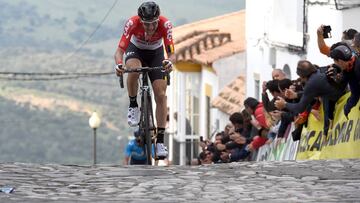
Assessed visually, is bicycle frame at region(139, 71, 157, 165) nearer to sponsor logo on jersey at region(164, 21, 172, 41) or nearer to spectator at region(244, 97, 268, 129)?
sponsor logo on jersey at region(164, 21, 172, 41)

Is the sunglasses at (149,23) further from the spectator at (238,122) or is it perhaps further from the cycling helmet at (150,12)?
the spectator at (238,122)

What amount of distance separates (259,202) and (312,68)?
6.09 metres

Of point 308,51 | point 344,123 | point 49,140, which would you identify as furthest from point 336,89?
point 49,140

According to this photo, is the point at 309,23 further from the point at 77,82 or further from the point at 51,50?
the point at 51,50

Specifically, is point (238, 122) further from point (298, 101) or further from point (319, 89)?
point (319, 89)

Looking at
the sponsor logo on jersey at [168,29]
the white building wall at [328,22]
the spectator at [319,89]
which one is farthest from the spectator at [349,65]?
the white building wall at [328,22]

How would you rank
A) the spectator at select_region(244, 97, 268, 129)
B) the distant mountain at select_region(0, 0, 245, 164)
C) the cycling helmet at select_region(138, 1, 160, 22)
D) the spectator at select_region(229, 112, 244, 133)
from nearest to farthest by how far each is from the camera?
the cycling helmet at select_region(138, 1, 160, 22) < the spectator at select_region(244, 97, 268, 129) < the spectator at select_region(229, 112, 244, 133) < the distant mountain at select_region(0, 0, 245, 164)

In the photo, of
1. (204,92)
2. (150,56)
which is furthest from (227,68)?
(150,56)

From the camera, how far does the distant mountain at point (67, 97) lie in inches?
3994

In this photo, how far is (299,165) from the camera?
15.2 metres

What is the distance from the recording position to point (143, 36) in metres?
17.4

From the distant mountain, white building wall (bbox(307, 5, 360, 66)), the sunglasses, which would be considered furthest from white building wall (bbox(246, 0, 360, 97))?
the distant mountain

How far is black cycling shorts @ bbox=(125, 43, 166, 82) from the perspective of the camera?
17484mm

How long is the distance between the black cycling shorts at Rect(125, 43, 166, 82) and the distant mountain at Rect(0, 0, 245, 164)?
7765 centimetres
